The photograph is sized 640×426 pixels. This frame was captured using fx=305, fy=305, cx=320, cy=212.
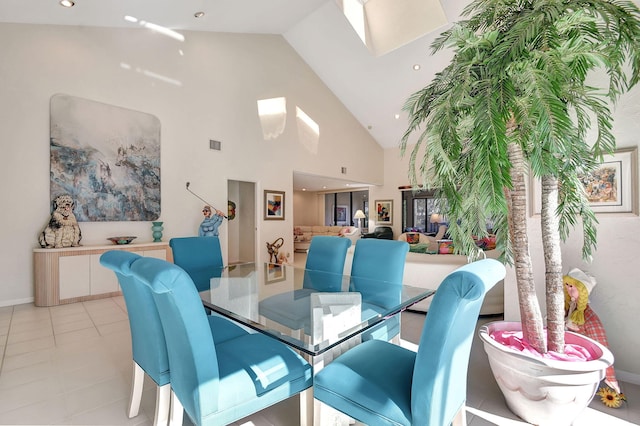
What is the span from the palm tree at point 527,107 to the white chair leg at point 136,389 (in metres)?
1.92

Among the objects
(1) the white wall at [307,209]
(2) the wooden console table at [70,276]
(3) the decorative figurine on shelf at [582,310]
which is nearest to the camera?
(3) the decorative figurine on shelf at [582,310]

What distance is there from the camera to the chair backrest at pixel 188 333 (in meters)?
1.05

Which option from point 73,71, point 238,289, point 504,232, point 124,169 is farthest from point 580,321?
point 73,71

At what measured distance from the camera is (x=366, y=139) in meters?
9.12

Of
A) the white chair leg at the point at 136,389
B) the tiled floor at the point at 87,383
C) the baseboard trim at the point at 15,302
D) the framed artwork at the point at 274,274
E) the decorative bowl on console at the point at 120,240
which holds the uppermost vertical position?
the decorative bowl on console at the point at 120,240

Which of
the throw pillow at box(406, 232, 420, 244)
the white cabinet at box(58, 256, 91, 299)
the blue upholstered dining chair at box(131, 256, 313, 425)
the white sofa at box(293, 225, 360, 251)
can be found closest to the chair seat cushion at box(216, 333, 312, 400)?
the blue upholstered dining chair at box(131, 256, 313, 425)

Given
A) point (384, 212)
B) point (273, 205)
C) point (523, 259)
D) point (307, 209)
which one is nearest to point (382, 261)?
point (523, 259)

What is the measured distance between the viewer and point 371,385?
120cm

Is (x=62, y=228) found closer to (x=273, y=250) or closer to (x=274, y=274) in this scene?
(x=274, y=274)

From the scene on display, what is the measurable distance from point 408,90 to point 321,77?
2174 mm

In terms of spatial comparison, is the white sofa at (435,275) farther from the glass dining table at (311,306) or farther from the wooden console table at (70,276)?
the wooden console table at (70,276)

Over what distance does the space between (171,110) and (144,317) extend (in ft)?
15.3

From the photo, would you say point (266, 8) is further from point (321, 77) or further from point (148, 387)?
point (148, 387)

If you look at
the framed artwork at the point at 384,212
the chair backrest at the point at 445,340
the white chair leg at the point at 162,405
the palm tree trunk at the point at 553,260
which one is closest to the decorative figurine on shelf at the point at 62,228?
the white chair leg at the point at 162,405
